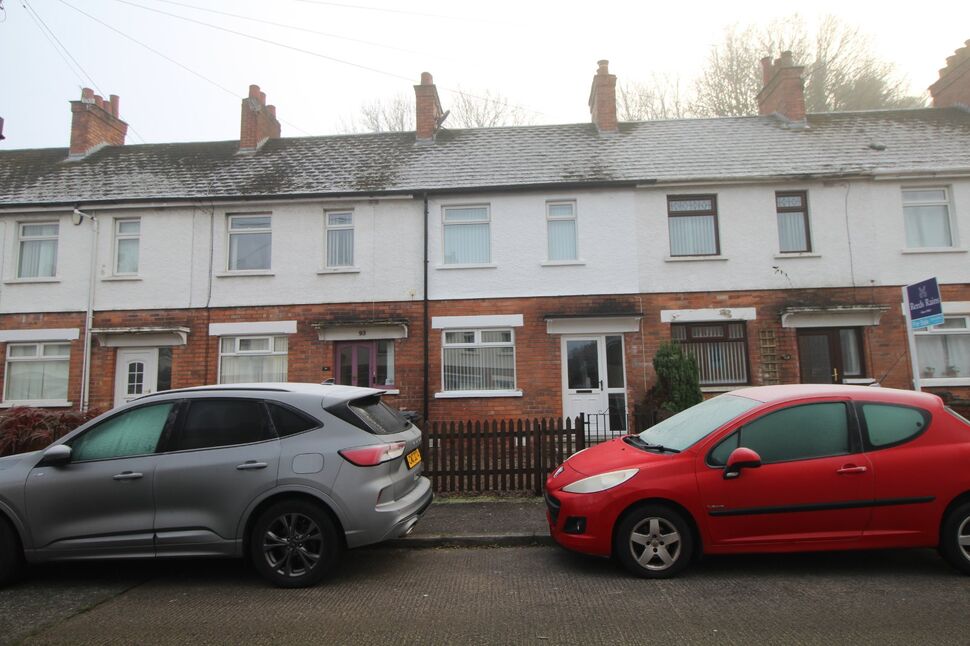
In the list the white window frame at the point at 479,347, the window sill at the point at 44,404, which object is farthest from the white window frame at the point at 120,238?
the white window frame at the point at 479,347

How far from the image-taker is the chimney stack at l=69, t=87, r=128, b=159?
1568cm

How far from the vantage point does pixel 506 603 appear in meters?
4.31

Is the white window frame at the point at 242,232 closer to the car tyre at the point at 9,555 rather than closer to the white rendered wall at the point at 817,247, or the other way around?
the white rendered wall at the point at 817,247

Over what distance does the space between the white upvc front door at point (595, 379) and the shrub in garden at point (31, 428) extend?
28.6ft

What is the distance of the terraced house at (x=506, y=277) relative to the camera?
39.6ft

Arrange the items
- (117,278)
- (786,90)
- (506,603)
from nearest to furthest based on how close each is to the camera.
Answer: (506,603)
(117,278)
(786,90)

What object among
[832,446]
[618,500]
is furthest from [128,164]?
[832,446]

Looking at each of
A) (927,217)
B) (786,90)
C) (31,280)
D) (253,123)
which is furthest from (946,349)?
(31,280)

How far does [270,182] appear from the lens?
44.8 feet

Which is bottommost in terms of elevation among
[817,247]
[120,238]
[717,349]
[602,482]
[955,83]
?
[602,482]

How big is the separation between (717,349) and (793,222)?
11.0 ft

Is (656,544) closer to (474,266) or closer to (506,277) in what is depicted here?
(506,277)

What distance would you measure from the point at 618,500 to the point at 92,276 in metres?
13.1

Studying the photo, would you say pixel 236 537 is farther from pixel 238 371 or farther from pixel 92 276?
pixel 92 276
